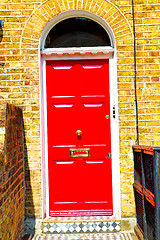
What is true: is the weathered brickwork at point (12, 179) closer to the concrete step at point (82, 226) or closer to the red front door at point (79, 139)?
the concrete step at point (82, 226)

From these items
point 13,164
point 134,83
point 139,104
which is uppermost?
point 134,83

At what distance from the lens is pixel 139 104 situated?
184 inches

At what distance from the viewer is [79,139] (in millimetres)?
4875

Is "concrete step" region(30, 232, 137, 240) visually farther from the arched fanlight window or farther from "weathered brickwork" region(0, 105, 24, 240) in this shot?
the arched fanlight window

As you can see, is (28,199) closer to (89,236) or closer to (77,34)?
(89,236)

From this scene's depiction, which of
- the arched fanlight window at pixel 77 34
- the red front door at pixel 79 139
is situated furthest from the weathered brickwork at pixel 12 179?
the arched fanlight window at pixel 77 34

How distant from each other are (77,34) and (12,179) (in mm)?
2560

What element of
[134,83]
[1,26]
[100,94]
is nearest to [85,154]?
[100,94]

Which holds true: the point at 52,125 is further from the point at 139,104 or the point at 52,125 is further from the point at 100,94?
the point at 139,104

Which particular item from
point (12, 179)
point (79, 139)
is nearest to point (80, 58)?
point (79, 139)

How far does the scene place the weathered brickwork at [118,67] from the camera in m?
4.66

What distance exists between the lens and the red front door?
15.9ft

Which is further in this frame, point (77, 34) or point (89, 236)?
point (77, 34)

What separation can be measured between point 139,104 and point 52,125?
1438mm
